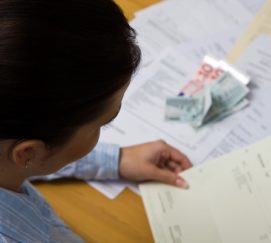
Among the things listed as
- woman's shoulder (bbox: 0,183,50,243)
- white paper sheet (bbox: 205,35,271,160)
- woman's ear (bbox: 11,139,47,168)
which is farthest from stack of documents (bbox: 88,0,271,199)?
woman's ear (bbox: 11,139,47,168)

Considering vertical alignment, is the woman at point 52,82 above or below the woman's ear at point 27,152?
above

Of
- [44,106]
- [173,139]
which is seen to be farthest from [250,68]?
[44,106]

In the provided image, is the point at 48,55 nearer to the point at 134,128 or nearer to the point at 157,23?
the point at 134,128

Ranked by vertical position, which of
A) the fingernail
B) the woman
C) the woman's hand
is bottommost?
the woman's hand

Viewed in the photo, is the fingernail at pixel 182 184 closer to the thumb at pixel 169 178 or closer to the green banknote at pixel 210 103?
the thumb at pixel 169 178

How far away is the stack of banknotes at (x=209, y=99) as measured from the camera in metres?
0.85

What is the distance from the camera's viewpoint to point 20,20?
0.40 meters

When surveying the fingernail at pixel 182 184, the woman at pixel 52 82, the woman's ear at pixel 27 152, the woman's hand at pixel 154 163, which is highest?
the woman at pixel 52 82

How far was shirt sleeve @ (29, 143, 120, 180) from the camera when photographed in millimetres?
784

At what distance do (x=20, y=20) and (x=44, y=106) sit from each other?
8cm

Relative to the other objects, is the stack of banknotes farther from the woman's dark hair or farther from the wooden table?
the woman's dark hair

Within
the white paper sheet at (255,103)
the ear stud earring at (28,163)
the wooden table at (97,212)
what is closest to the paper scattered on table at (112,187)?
the wooden table at (97,212)

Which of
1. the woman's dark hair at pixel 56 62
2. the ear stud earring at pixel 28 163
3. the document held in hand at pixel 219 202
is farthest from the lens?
the document held in hand at pixel 219 202

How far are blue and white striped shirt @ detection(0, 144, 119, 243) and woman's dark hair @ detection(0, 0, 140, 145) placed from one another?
5.5 inches
